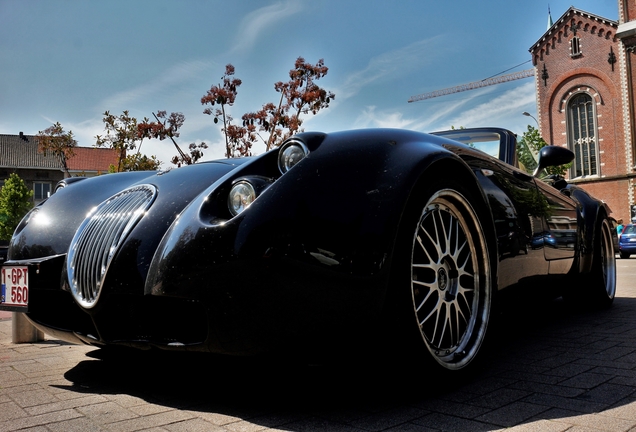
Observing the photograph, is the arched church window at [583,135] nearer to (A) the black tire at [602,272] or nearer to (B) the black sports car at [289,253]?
(A) the black tire at [602,272]

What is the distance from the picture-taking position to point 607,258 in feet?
15.7

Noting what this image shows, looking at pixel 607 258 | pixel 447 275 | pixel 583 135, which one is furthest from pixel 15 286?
pixel 583 135

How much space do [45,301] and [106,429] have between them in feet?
Result: 2.57

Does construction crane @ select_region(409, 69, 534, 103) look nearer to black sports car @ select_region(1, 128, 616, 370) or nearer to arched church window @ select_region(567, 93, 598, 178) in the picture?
arched church window @ select_region(567, 93, 598, 178)

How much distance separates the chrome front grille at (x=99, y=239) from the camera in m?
2.14

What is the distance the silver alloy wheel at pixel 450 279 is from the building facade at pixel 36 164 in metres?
53.5

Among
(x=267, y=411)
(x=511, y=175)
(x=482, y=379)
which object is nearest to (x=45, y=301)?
(x=267, y=411)

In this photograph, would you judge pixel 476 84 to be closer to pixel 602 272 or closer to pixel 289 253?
pixel 602 272

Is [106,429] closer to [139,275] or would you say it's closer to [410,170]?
[139,275]

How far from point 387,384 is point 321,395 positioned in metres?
0.27

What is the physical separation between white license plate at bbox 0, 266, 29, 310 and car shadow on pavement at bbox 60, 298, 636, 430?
44 centimetres

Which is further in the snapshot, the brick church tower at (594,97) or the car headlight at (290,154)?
the brick church tower at (594,97)

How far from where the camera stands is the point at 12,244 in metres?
2.77

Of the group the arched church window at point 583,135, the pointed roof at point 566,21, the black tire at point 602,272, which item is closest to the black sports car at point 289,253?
the black tire at point 602,272
